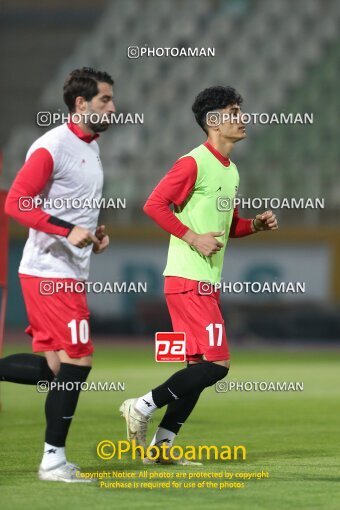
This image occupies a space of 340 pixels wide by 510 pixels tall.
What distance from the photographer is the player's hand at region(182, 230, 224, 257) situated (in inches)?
262

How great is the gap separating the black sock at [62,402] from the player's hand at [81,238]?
655 millimetres

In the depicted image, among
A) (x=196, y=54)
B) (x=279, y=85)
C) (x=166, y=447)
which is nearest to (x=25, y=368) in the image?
(x=166, y=447)

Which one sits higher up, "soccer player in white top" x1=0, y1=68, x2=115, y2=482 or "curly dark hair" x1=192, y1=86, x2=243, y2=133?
"curly dark hair" x1=192, y1=86, x2=243, y2=133

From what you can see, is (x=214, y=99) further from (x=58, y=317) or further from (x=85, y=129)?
(x=58, y=317)

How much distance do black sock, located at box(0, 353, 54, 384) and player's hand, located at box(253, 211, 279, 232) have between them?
150 centimetres

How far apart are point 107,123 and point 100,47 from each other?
34.7 m

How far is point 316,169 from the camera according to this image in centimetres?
3170

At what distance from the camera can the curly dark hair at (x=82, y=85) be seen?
6.41 meters

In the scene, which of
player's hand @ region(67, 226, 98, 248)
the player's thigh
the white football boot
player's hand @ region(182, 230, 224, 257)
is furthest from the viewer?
the white football boot

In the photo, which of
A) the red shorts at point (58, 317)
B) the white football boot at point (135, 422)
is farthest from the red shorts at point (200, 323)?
the red shorts at point (58, 317)

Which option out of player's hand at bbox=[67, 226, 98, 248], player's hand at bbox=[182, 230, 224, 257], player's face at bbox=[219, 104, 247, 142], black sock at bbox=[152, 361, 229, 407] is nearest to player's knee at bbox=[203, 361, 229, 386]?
black sock at bbox=[152, 361, 229, 407]

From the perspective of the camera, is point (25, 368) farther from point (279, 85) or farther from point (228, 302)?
point (279, 85)

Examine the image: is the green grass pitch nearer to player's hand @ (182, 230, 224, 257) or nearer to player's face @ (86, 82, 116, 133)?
player's hand @ (182, 230, 224, 257)

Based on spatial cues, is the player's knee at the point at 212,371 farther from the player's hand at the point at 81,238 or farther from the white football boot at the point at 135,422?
the player's hand at the point at 81,238
